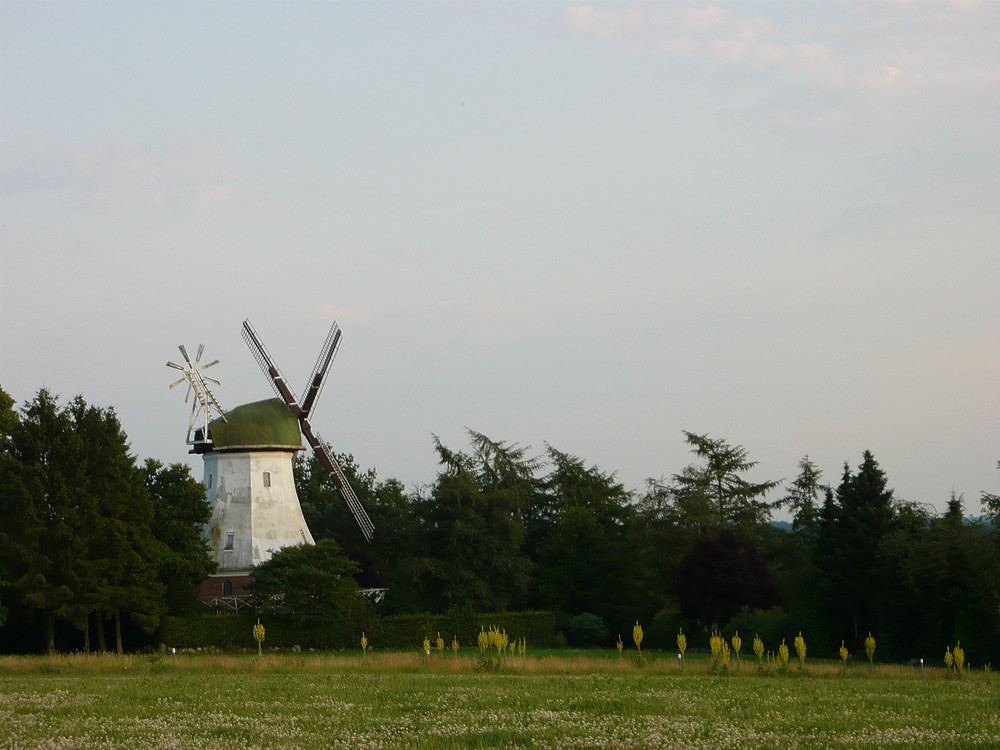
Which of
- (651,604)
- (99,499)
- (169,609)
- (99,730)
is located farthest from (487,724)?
(651,604)

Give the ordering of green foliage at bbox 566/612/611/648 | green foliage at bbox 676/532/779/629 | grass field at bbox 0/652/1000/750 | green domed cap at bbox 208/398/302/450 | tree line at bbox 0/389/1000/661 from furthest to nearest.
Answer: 1. green domed cap at bbox 208/398/302/450
2. green foliage at bbox 566/612/611/648
3. green foliage at bbox 676/532/779/629
4. tree line at bbox 0/389/1000/661
5. grass field at bbox 0/652/1000/750

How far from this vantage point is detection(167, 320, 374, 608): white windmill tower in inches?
2456

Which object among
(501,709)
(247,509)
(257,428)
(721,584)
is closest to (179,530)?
(247,509)

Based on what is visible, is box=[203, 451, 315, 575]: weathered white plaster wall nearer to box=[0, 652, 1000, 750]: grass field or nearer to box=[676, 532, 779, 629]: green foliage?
box=[676, 532, 779, 629]: green foliage

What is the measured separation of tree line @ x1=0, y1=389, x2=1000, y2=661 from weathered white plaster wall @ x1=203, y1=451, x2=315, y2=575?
2.12 m

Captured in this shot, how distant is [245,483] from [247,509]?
137 centimetres

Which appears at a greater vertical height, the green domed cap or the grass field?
the green domed cap

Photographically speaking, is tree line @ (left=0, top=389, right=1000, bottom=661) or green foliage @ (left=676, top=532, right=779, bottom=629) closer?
tree line @ (left=0, top=389, right=1000, bottom=661)

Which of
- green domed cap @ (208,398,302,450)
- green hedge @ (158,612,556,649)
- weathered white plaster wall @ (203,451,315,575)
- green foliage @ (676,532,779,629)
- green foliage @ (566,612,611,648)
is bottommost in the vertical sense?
green foliage @ (566,612,611,648)

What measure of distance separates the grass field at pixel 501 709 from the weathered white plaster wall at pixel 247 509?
99.5 ft

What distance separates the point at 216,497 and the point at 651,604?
22540 mm

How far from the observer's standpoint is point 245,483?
63.5 meters

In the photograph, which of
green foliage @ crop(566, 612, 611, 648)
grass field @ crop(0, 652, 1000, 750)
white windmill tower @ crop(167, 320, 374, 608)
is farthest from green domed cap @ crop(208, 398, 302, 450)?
grass field @ crop(0, 652, 1000, 750)

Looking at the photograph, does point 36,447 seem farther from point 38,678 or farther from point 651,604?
point 651,604
